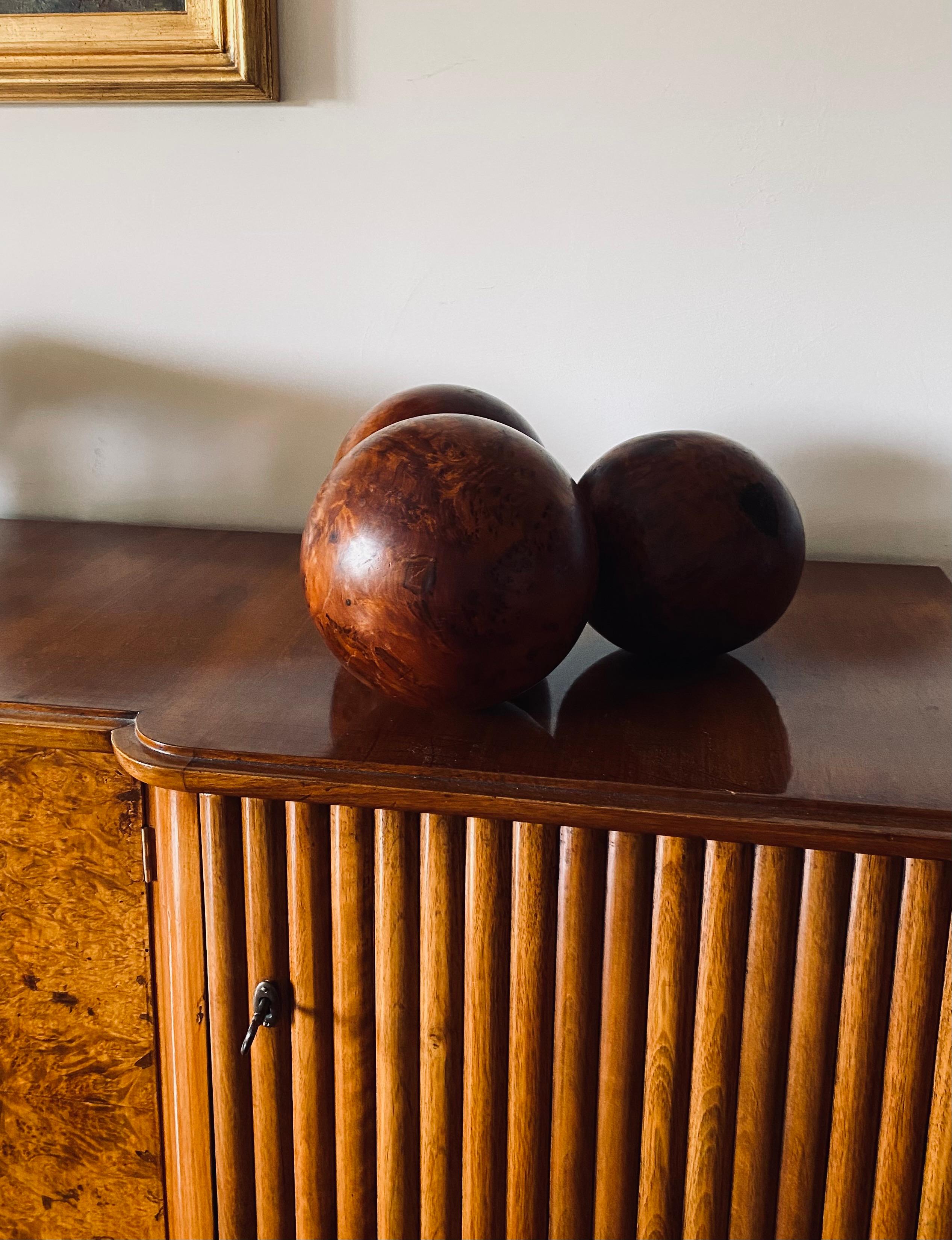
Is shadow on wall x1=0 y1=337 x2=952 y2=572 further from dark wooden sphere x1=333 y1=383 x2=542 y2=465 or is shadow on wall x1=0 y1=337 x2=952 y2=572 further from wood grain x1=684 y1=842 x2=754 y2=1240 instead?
wood grain x1=684 y1=842 x2=754 y2=1240

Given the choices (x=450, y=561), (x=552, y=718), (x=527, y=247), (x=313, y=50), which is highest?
(x=313, y=50)

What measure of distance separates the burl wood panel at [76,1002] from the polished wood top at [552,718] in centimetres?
6

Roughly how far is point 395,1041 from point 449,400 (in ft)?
1.50

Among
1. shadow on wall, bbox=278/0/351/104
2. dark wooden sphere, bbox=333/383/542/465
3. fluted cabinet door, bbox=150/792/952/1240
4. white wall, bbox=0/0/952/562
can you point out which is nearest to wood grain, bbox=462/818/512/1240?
fluted cabinet door, bbox=150/792/952/1240

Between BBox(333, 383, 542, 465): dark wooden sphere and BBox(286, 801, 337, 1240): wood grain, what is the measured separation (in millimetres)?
300

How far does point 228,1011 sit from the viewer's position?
647 mm

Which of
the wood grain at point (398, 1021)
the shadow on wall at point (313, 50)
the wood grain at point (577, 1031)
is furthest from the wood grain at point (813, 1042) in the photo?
the shadow on wall at point (313, 50)

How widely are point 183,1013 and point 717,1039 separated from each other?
343mm

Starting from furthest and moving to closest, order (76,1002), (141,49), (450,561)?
(141,49) → (76,1002) → (450,561)

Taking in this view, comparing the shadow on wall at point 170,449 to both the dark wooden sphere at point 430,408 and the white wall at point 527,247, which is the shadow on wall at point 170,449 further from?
the dark wooden sphere at point 430,408

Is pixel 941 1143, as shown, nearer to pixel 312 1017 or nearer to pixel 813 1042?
pixel 813 1042

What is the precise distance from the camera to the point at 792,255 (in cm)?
94

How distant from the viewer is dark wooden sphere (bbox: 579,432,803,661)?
2.18 feet

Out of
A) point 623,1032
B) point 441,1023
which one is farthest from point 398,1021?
point 623,1032
